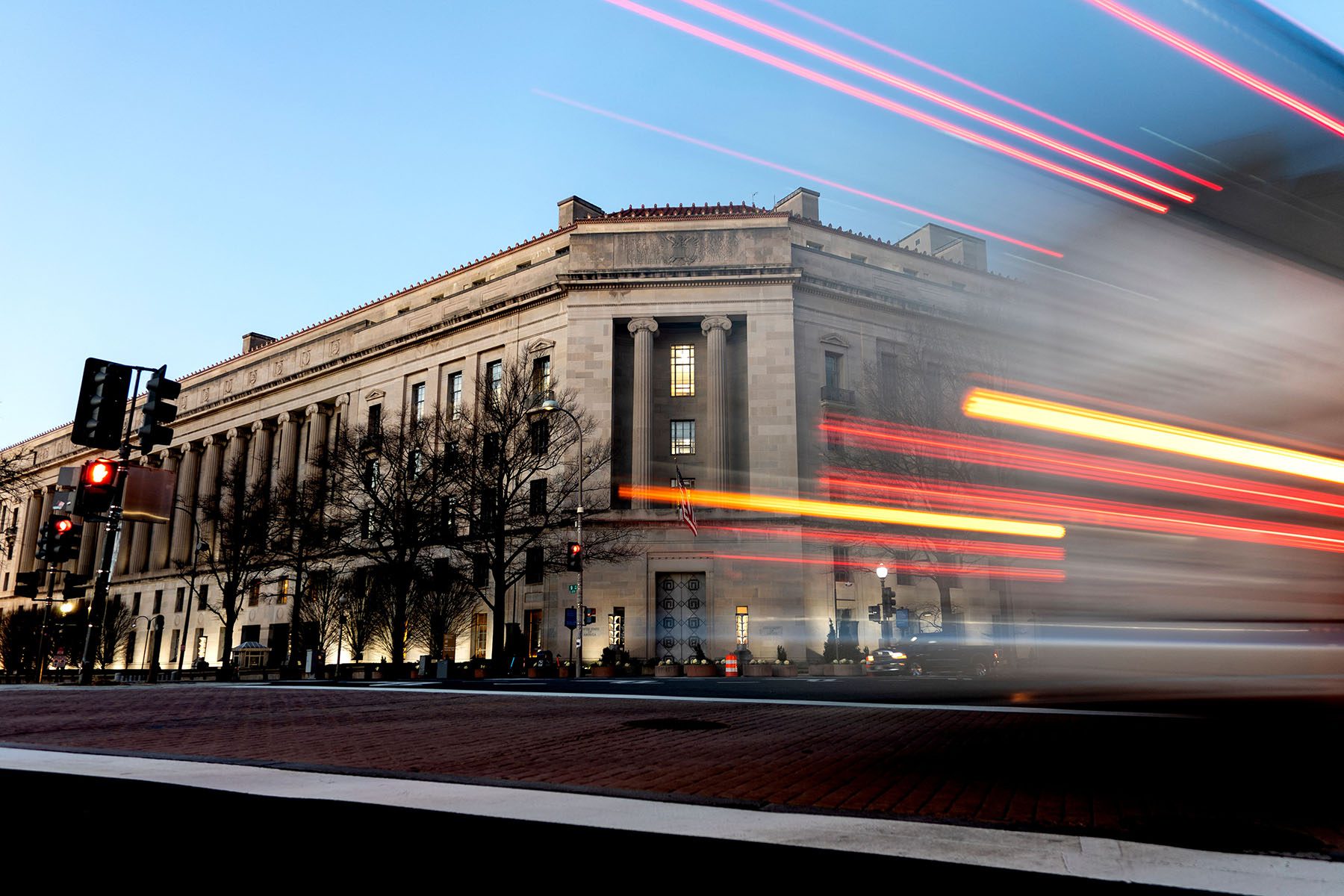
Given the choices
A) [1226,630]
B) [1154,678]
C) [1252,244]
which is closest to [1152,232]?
[1252,244]

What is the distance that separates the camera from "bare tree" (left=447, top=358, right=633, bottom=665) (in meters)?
37.6

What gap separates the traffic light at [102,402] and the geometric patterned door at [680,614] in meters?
35.9

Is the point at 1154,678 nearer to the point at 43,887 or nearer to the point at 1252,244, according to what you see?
the point at 1252,244

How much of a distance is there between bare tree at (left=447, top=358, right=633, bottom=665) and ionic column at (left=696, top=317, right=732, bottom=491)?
5642 mm

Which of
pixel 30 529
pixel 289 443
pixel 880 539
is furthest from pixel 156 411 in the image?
pixel 30 529

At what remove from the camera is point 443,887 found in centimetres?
361

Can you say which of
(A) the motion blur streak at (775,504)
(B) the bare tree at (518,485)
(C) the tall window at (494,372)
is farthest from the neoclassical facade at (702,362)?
(B) the bare tree at (518,485)

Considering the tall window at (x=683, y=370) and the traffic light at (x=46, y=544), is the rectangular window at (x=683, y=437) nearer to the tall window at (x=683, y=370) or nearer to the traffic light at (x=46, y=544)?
the tall window at (x=683, y=370)

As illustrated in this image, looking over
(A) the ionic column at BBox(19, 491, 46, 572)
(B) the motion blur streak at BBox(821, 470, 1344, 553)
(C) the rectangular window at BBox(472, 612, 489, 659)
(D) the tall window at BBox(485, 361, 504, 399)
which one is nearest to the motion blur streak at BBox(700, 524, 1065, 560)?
(B) the motion blur streak at BBox(821, 470, 1344, 553)

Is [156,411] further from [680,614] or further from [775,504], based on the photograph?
[775,504]

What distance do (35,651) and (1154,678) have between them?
74.7m

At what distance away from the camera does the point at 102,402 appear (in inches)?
381

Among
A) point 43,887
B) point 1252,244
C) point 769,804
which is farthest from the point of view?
point 1252,244

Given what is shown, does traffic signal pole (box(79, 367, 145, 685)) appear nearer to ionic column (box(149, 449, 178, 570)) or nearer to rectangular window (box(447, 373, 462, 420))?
rectangular window (box(447, 373, 462, 420))
